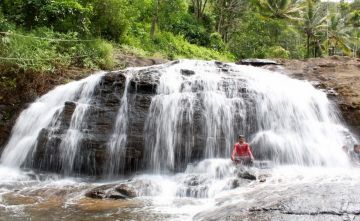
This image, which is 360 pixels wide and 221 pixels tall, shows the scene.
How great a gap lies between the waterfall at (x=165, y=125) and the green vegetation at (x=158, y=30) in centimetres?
294

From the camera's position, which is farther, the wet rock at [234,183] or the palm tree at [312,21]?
the palm tree at [312,21]

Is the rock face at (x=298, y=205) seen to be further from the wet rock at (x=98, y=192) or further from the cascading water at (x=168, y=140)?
the wet rock at (x=98, y=192)

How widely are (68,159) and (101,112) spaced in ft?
5.40

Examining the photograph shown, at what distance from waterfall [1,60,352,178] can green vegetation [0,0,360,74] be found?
2942 millimetres

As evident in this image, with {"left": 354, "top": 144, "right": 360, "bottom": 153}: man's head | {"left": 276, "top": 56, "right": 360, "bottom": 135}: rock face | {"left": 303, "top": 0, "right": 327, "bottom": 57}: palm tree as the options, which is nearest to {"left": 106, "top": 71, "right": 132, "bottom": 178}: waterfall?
{"left": 354, "top": 144, "right": 360, "bottom": 153}: man's head

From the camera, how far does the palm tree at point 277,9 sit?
3534cm

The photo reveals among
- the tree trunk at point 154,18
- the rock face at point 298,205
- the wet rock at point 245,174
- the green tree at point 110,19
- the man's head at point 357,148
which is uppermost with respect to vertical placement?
the tree trunk at point 154,18

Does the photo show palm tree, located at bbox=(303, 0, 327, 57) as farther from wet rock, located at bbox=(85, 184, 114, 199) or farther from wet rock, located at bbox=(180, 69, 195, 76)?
wet rock, located at bbox=(85, 184, 114, 199)

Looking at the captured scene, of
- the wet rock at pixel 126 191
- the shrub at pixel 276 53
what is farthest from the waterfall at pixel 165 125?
the shrub at pixel 276 53

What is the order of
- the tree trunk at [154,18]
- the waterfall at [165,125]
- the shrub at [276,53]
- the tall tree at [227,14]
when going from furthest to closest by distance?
1. the tall tree at [227,14]
2. the shrub at [276,53]
3. the tree trunk at [154,18]
4. the waterfall at [165,125]

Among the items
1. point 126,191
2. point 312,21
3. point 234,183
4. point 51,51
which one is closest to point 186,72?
point 51,51

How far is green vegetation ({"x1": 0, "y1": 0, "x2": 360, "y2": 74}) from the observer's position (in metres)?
15.9

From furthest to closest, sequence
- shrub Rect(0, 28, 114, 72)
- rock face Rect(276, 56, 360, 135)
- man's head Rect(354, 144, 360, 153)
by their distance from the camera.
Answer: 1. shrub Rect(0, 28, 114, 72)
2. rock face Rect(276, 56, 360, 135)
3. man's head Rect(354, 144, 360, 153)

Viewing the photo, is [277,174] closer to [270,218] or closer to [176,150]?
[176,150]
